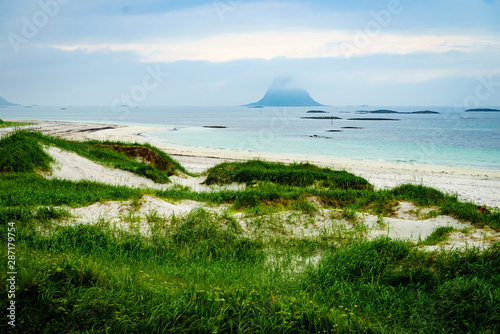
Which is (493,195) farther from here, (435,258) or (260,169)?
(435,258)

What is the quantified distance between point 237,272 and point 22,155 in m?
10.3

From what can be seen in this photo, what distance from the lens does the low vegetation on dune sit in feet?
11.9

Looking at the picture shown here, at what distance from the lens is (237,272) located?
16.0 ft

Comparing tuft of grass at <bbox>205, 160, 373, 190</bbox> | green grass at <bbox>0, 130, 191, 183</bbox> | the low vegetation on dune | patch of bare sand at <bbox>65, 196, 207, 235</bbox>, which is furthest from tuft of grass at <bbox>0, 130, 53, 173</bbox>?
tuft of grass at <bbox>205, 160, 373, 190</bbox>

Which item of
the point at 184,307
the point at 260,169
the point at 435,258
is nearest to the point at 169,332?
the point at 184,307

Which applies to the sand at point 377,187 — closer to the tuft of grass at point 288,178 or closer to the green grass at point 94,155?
the green grass at point 94,155

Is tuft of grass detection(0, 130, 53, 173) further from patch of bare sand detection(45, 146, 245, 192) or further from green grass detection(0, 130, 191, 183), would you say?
patch of bare sand detection(45, 146, 245, 192)

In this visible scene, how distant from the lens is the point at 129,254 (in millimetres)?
5789

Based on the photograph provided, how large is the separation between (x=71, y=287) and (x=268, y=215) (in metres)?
4.71

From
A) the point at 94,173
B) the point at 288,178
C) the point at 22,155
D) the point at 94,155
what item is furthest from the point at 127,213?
the point at 94,155

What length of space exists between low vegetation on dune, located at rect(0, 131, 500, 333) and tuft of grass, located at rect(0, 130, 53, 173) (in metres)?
2.24

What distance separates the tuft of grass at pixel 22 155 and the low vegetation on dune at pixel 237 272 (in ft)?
7.36

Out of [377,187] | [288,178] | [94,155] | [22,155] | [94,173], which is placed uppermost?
[22,155]

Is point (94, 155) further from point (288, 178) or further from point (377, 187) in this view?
point (377, 187)
